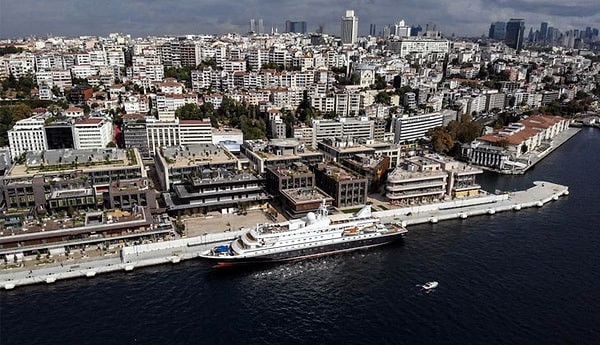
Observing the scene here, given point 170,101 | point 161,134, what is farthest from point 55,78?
point 161,134

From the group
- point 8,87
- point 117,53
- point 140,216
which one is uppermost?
point 117,53

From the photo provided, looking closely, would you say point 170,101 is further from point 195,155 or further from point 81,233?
point 81,233

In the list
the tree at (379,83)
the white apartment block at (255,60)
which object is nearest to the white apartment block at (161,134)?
the white apartment block at (255,60)

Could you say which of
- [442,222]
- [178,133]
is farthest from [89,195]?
[442,222]

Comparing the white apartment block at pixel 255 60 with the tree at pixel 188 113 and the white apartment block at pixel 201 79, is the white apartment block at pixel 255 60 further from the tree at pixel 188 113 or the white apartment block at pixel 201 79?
the tree at pixel 188 113

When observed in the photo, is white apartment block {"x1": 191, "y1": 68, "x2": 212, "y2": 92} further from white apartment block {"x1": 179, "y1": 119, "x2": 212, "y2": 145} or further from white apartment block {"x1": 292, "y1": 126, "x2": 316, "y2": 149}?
white apartment block {"x1": 292, "y1": 126, "x2": 316, "y2": 149}

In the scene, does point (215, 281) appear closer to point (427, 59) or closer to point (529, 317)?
point (529, 317)
